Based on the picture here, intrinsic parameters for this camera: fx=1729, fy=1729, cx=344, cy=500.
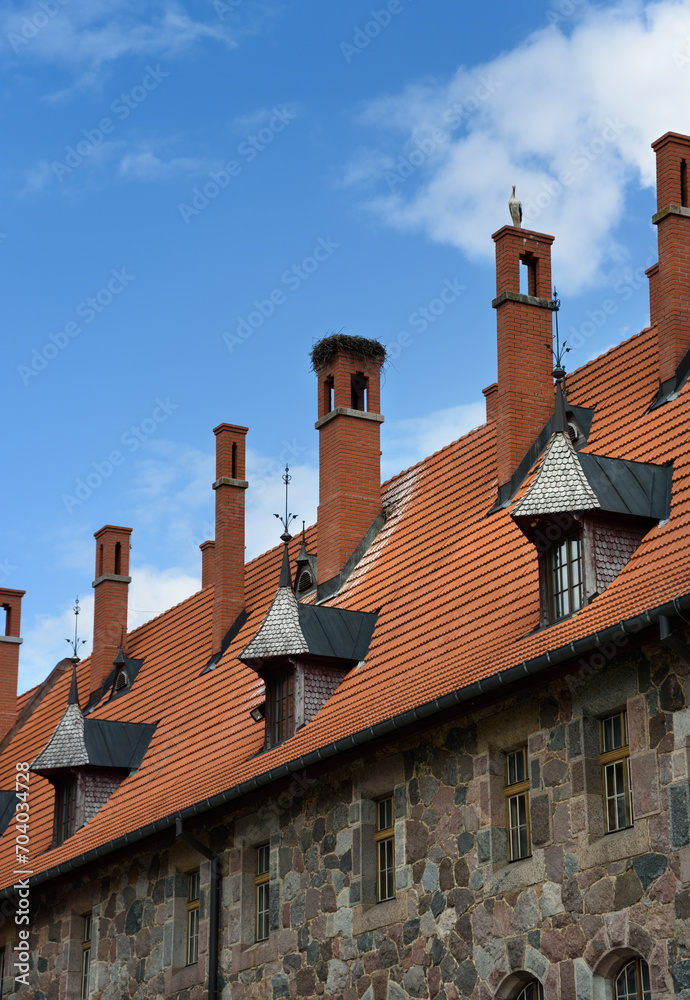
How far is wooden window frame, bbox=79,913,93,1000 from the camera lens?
24094mm

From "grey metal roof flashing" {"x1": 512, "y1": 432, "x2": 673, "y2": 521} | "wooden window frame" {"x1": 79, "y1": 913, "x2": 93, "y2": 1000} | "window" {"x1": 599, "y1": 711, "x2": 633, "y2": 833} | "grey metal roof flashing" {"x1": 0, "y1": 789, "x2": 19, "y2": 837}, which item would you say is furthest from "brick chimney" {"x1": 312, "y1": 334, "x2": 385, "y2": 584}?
"window" {"x1": 599, "y1": 711, "x2": 633, "y2": 833}

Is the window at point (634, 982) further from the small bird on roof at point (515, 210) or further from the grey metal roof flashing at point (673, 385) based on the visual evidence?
the small bird on roof at point (515, 210)

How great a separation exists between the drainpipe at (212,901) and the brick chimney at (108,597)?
10058 millimetres

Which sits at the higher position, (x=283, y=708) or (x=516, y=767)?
(x=283, y=708)

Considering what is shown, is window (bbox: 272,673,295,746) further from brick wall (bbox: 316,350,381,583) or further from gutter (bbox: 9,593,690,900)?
brick wall (bbox: 316,350,381,583)

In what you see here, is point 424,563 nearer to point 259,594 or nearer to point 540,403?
point 540,403

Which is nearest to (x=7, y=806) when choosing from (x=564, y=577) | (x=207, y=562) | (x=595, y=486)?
(x=207, y=562)

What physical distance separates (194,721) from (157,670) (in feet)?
13.2

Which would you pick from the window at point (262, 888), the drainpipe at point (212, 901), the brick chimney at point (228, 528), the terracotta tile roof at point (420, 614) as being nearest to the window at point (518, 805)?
the terracotta tile roof at point (420, 614)

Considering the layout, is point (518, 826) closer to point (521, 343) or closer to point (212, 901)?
point (212, 901)

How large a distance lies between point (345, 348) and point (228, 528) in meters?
3.87

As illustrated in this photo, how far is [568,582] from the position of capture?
1778 cm

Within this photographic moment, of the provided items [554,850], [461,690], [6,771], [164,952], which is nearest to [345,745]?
[461,690]

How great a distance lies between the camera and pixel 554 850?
16.0m
